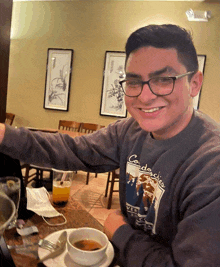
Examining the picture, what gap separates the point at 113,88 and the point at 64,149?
3335 millimetres

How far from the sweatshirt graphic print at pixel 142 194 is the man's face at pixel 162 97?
194mm

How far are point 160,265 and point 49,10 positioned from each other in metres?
4.90

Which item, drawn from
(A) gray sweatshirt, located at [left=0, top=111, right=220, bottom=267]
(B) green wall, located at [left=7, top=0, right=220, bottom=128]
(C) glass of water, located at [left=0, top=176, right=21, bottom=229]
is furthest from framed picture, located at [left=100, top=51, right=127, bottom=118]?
(C) glass of water, located at [left=0, top=176, right=21, bottom=229]

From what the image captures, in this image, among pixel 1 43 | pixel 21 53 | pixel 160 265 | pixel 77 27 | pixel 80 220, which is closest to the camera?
pixel 160 265

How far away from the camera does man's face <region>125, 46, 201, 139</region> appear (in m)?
0.83

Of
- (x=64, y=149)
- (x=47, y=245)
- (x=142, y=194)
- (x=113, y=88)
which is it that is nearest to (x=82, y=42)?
(x=113, y=88)

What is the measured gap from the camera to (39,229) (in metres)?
0.86

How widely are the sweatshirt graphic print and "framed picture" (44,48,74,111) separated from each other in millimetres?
3758

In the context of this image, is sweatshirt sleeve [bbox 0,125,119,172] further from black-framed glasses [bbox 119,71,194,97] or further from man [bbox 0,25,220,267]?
black-framed glasses [bbox 119,71,194,97]

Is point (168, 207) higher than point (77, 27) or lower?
lower

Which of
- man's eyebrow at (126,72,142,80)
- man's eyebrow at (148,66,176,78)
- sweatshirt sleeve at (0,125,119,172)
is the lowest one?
sweatshirt sleeve at (0,125,119,172)

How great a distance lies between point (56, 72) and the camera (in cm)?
457

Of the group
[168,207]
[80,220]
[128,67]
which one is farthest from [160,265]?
[128,67]

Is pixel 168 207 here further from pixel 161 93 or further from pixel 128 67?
pixel 128 67
